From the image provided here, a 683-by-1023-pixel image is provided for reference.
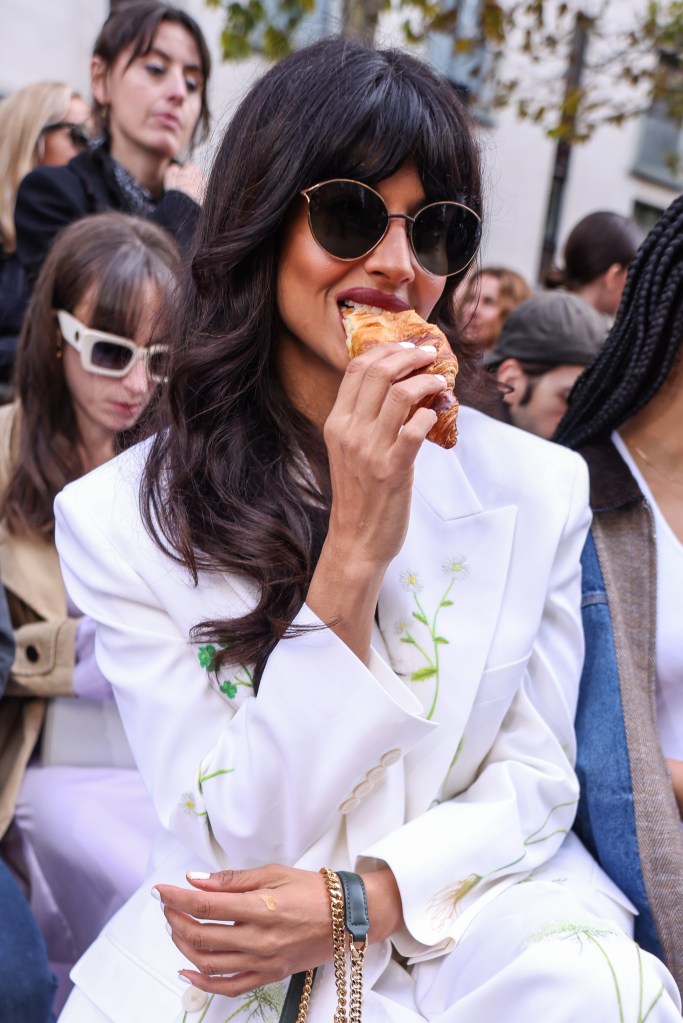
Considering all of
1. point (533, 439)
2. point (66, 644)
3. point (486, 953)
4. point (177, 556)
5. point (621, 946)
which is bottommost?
point (66, 644)

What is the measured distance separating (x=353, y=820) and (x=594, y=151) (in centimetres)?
1776

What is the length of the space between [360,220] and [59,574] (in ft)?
5.10

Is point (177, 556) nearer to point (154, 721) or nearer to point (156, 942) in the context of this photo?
point (154, 721)

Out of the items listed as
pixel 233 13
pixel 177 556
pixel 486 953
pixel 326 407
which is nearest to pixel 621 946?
pixel 486 953

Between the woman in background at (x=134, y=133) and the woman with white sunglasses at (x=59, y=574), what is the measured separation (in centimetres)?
79

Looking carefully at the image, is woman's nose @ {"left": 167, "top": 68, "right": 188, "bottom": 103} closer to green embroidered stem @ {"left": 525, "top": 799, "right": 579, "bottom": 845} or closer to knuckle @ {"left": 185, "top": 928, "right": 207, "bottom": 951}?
green embroidered stem @ {"left": 525, "top": 799, "right": 579, "bottom": 845}

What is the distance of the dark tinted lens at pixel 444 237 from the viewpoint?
6.75 ft

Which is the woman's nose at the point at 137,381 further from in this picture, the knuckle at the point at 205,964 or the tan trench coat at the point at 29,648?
the knuckle at the point at 205,964

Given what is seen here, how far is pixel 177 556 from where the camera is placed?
2.07 m

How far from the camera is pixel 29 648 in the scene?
9.74 feet

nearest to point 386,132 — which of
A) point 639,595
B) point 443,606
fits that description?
point 443,606

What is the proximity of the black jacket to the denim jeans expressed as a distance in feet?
8.33

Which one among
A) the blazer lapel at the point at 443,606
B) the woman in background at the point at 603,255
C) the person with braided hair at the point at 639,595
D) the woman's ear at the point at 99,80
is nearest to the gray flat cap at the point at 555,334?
the woman in background at the point at 603,255

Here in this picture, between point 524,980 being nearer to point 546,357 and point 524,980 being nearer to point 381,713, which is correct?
point 381,713
